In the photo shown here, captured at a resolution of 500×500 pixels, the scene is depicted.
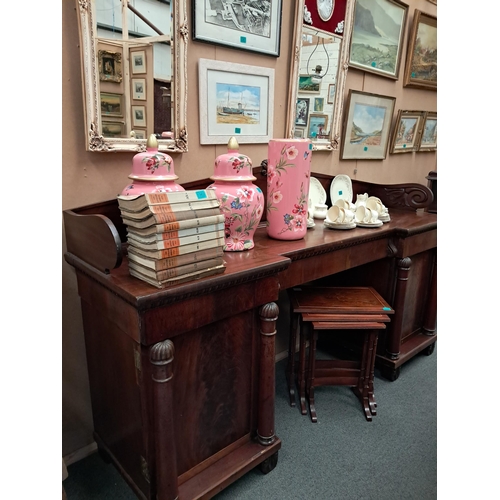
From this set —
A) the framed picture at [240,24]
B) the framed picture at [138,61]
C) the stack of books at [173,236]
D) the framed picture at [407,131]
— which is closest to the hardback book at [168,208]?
the stack of books at [173,236]

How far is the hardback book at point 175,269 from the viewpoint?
1196mm

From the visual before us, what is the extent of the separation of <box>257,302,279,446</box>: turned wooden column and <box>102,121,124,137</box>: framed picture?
876 mm

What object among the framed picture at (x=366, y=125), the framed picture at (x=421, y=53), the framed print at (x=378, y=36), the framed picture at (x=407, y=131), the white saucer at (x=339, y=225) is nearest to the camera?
the white saucer at (x=339, y=225)

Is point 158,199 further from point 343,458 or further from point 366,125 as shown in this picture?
point 366,125

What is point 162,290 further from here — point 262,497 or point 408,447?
point 408,447

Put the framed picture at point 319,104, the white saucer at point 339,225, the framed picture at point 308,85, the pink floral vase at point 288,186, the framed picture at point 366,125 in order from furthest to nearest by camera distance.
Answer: the framed picture at point 366,125
the framed picture at point 319,104
the framed picture at point 308,85
the white saucer at point 339,225
the pink floral vase at point 288,186

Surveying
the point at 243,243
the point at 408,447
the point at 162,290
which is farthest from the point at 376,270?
the point at 162,290

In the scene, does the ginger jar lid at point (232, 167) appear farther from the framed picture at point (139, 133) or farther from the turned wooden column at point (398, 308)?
the turned wooden column at point (398, 308)

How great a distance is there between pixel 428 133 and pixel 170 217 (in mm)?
2973

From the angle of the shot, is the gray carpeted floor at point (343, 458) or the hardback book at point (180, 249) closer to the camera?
the hardback book at point (180, 249)

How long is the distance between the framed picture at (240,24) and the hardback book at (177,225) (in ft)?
3.01

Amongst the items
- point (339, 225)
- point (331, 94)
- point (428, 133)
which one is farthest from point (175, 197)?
point (428, 133)

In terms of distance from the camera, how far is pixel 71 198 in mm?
1540

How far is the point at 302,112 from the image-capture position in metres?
2.26
